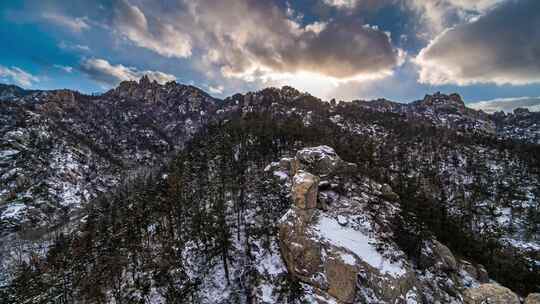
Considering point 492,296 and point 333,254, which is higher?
point 492,296

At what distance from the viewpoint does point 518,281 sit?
150ft

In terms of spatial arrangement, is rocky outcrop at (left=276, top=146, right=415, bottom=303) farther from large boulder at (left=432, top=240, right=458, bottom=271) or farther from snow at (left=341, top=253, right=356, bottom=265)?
large boulder at (left=432, top=240, right=458, bottom=271)

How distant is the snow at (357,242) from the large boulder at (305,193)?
12.0ft

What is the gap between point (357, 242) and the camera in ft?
129

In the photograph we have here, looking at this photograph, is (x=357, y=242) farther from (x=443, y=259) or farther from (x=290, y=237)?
(x=443, y=259)

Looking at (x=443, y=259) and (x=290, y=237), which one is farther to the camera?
(x=443, y=259)

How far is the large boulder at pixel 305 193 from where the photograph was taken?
43.1 metres

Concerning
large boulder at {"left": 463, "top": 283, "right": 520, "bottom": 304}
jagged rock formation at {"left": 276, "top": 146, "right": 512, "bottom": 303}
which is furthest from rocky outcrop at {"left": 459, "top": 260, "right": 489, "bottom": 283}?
large boulder at {"left": 463, "top": 283, "right": 520, "bottom": 304}

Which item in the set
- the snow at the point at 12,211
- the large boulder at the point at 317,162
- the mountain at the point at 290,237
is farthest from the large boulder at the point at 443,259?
the snow at the point at 12,211

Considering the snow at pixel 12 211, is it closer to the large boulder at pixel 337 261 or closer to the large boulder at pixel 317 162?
the large boulder at pixel 317 162

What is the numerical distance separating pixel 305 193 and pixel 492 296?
26.6 meters

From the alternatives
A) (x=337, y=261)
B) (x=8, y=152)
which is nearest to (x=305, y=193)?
(x=337, y=261)

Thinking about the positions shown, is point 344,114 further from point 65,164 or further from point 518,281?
point 65,164

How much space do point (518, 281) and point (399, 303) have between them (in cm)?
3495
